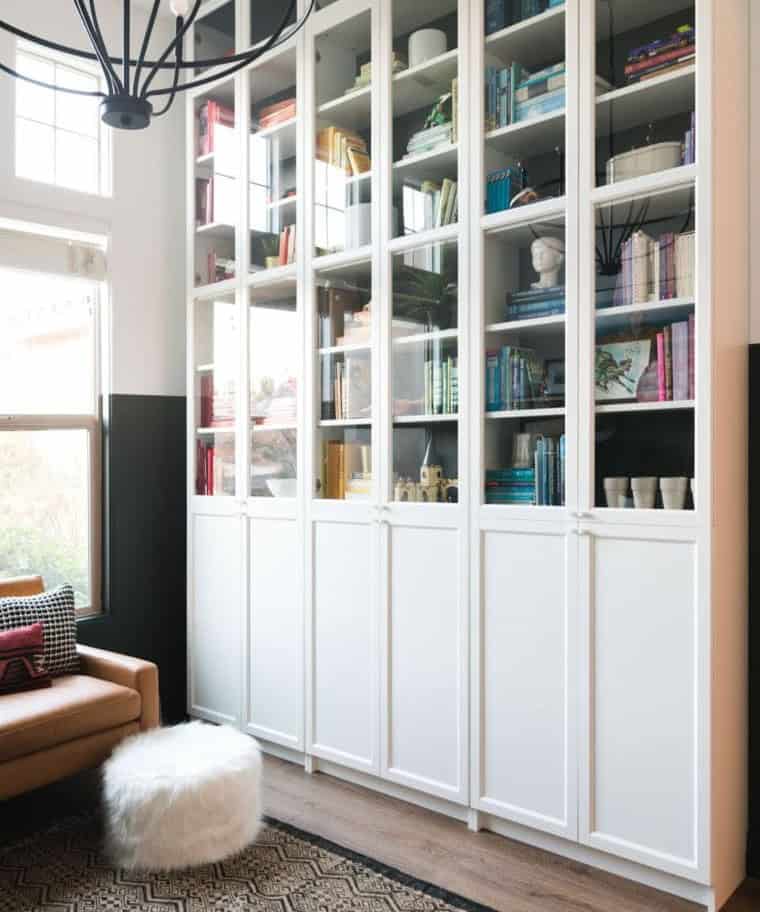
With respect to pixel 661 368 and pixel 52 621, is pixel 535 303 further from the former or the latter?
pixel 52 621

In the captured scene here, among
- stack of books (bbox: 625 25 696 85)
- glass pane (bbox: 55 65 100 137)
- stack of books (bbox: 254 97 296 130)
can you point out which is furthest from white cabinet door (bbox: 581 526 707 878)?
glass pane (bbox: 55 65 100 137)

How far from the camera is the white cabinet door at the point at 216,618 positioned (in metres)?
3.86

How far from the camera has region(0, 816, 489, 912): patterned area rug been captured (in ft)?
8.30

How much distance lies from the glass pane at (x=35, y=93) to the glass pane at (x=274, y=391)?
128 cm

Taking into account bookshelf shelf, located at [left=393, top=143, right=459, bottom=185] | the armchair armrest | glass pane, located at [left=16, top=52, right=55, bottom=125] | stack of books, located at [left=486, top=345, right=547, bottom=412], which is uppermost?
glass pane, located at [left=16, top=52, right=55, bottom=125]

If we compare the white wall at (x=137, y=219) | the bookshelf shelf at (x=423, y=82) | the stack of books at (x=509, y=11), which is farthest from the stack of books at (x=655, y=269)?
Answer: the white wall at (x=137, y=219)

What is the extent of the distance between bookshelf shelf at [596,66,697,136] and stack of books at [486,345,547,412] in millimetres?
764

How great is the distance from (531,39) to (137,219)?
213 cm

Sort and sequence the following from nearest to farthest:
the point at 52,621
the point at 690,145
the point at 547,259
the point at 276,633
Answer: the point at 690,145 → the point at 547,259 → the point at 52,621 → the point at 276,633

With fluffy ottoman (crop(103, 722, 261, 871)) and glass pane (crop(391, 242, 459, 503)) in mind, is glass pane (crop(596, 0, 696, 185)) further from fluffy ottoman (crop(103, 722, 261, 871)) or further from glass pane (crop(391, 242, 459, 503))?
fluffy ottoman (crop(103, 722, 261, 871))

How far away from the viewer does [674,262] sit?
2555 mm

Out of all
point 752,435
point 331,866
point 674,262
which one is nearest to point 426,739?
point 331,866

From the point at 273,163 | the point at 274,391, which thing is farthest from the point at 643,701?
the point at 273,163

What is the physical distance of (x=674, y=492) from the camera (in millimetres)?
2531
